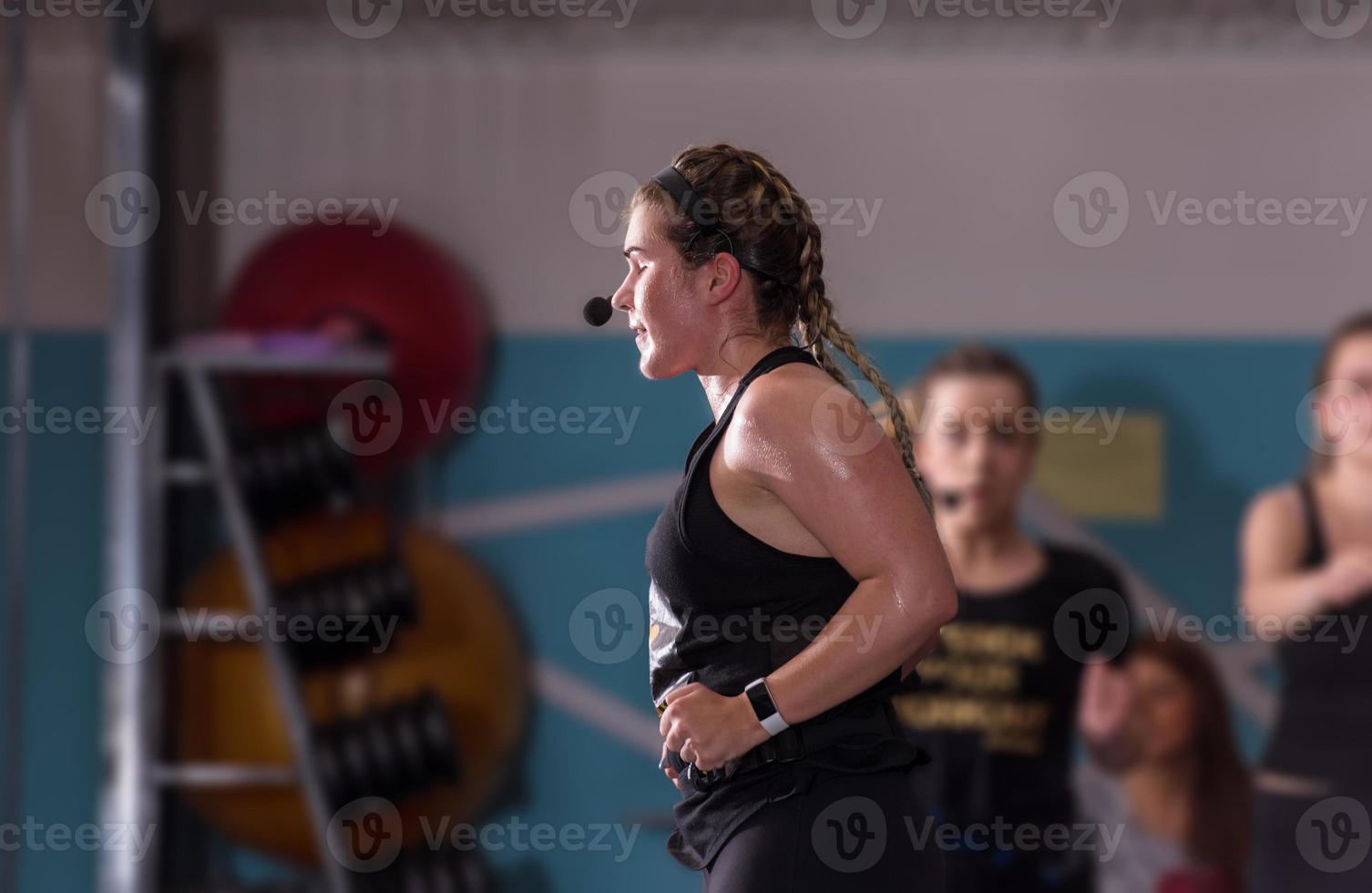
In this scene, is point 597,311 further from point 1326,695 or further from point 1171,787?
point 1171,787

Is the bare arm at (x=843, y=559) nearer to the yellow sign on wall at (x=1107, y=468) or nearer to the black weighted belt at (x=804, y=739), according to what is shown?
the black weighted belt at (x=804, y=739)

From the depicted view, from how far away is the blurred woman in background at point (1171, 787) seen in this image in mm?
3123

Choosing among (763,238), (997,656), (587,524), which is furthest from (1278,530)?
(763,238)

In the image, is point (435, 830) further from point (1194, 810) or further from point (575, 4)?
point (575, 4)

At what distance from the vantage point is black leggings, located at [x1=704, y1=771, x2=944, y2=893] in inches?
46.7

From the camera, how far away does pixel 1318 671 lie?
2.80 metres

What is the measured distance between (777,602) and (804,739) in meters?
0.12

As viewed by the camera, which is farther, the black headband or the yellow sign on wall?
the yellow sign on wall

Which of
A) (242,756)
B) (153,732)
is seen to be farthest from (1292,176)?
(153,732)

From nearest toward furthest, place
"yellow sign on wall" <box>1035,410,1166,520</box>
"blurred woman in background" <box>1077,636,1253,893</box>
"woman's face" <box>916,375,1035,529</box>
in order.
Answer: "woman's face" <box>916,375,1035,529</box> → "blurred woman in background" <box>1077,636,1253,893</box> → "yellow sign on wall" <box>1035,410,1166,520</box>

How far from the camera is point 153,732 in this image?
327cm

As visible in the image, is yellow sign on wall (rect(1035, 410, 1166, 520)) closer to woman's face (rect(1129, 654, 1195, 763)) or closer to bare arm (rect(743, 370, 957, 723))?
woman's face (rect(1129, 654, 1195, 763))

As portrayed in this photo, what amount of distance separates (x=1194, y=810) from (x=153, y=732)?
8.04ft

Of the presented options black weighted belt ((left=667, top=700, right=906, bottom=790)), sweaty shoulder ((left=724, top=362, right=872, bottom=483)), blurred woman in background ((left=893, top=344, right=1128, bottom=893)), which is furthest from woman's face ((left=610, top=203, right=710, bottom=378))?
blurred woman in background ((left=893, top=344, right=1128, bottom=893))
